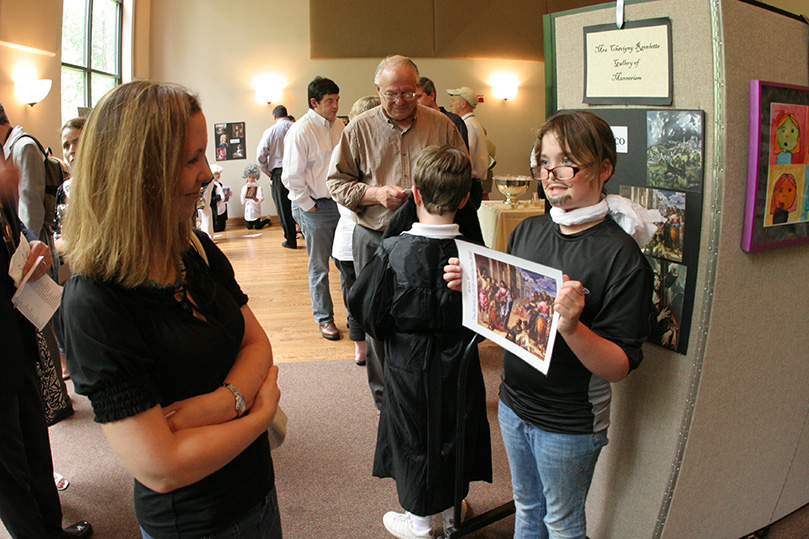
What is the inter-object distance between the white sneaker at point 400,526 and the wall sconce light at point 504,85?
A: 965 cm

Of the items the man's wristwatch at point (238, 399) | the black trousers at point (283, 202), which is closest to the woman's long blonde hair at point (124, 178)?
the man's wristwatch at point (238, 399)

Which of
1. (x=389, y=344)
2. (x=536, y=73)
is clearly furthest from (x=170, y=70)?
(x=389, y=344)

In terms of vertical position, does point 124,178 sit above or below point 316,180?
below

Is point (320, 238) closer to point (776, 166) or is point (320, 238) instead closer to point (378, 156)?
point (378, 156)

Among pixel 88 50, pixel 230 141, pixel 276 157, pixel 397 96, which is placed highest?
pixel 88 50

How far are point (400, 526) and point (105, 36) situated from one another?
376 inches

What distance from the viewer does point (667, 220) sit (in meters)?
1.55

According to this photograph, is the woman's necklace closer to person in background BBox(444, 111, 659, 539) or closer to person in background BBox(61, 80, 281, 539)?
person in background BBox(61, 80, 281, 539)

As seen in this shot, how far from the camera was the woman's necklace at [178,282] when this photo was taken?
0.95 m

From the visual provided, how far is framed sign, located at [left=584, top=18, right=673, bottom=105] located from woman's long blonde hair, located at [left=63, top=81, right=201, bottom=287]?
124 cm

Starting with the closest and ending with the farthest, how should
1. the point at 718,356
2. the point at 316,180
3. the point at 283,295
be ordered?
the point at 718,356 → the point at 316,180 → the point at 283,295

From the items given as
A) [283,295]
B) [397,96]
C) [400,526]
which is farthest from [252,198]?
[400,526]

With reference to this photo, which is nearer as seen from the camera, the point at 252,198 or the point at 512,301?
the point at 512,301

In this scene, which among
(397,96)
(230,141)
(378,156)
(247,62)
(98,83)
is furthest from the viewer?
(230,141)
